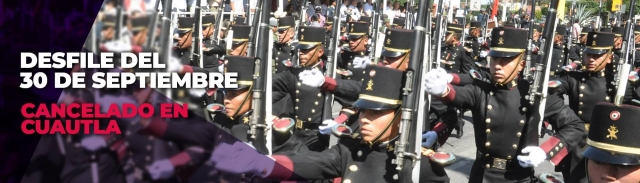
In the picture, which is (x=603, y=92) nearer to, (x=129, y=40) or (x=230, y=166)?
(x=230, y=166)

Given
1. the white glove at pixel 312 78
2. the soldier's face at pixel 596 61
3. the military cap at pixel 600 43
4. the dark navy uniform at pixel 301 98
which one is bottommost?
the dark navy uniform at pixel 301 98

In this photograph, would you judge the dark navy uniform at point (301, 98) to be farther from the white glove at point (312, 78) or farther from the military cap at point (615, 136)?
the military cap at point (615, 136)

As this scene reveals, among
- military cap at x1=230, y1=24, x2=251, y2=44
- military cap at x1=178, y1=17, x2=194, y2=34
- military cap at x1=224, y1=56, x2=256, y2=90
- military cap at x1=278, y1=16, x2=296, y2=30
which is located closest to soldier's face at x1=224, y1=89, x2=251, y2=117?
military cap at x1=224, y1=56, x2=256, y2=90

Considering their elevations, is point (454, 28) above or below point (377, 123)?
above

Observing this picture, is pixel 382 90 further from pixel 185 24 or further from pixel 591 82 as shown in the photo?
pixel 185 24

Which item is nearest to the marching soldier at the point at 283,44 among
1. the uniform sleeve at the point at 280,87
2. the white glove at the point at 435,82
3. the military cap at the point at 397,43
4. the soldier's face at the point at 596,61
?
the uniform sleeve at the point at 280,87

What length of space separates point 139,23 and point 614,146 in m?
2.16

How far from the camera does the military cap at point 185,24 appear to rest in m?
8.98

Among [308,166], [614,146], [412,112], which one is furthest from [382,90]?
[614,146]

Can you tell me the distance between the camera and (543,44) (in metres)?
6.49

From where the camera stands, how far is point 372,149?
4.13 m

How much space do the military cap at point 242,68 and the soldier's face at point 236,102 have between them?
63 millimetres

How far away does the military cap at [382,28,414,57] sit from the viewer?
6.84m

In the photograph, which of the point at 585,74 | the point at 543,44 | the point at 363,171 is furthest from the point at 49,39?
the point at 585,74
